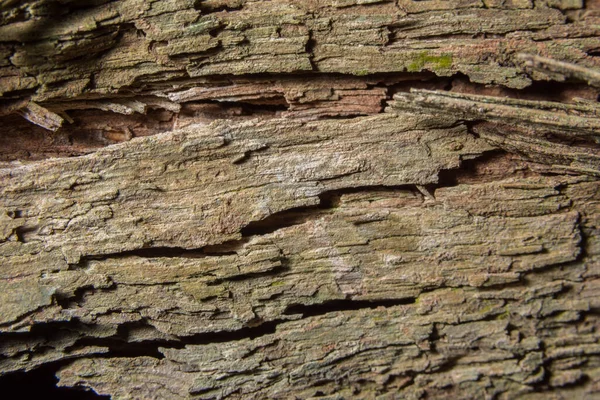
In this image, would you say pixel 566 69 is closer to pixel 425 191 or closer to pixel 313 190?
pixel 425 191

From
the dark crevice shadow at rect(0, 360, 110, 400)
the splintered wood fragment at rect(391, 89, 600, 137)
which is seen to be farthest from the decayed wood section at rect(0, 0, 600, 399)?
the dark crevice shadow at rect(0, 360, 110, 400)

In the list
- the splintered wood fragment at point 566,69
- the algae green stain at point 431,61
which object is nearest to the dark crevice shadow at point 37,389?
the algae green stain at point 431,61

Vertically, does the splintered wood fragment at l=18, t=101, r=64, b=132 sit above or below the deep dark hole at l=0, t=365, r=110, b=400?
above

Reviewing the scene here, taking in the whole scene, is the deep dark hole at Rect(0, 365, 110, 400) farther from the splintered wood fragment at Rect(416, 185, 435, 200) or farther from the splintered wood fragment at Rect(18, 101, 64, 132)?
the splintered wood fragment at Rect(416, 185, 435, 200)

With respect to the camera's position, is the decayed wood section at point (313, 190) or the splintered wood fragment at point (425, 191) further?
the splintered wood fragment at point (425, 191)

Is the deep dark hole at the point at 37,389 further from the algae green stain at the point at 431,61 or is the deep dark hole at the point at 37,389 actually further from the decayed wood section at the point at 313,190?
the algae green stain at the point at 431,61

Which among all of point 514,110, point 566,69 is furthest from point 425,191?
point 566,69
